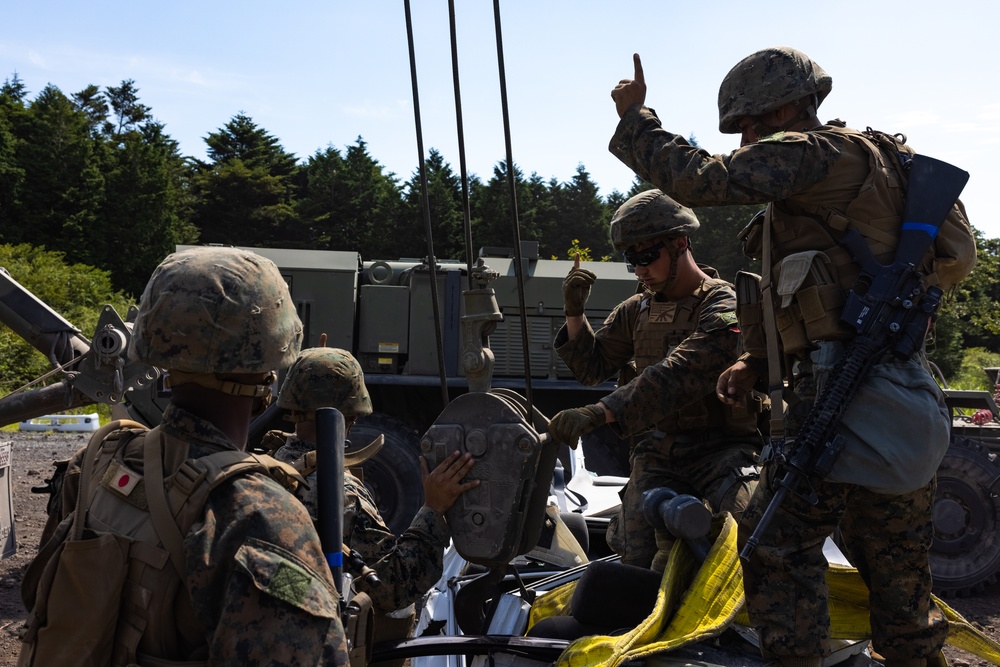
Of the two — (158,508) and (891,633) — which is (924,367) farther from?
(158,508)

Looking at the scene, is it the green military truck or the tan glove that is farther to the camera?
the green military truck

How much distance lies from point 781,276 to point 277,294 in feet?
5.36

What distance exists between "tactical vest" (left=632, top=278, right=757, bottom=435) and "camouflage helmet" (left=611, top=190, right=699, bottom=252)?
0.30 metres

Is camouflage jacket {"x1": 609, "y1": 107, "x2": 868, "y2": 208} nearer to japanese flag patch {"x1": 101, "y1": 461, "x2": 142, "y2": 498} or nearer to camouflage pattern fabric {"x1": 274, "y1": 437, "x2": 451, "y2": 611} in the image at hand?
camouflage pattern fabric {"x1": 274, "y1": 437, "x2": 451, "y2": 611}

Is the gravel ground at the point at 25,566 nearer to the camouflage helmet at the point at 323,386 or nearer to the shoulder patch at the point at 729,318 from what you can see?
the camouflage helmet at the point at 323,386

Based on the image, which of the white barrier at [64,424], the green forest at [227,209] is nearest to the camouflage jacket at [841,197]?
the white barrier at [64,424]

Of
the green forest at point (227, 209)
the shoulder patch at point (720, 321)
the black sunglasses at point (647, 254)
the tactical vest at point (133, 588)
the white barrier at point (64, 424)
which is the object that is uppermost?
the green forest at point (227, 209)

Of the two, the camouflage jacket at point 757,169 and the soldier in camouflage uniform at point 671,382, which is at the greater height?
the camouflage jacket at point 757,169

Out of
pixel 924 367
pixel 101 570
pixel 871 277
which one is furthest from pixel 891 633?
pixel 101 570

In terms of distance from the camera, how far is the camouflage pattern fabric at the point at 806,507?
2777mm

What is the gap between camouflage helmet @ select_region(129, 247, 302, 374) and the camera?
1805 mm

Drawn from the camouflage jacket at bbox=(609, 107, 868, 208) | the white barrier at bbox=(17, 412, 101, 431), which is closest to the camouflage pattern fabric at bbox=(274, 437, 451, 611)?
the camouflage jacket at bbox=(609, 107, 868, 208)

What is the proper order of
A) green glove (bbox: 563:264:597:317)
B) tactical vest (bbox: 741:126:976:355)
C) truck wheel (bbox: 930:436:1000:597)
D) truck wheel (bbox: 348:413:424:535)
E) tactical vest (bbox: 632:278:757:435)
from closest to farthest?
Result: tactical vest (bbox: 741:126:976:355), tactical vest (bbox: 632:278:757:435), green glove (bbox: 563:264:597:317), truck wheel (bbox: 930:436:1000:597), truck wheel (bbox: 348:413:424:535)

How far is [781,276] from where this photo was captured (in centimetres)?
291
